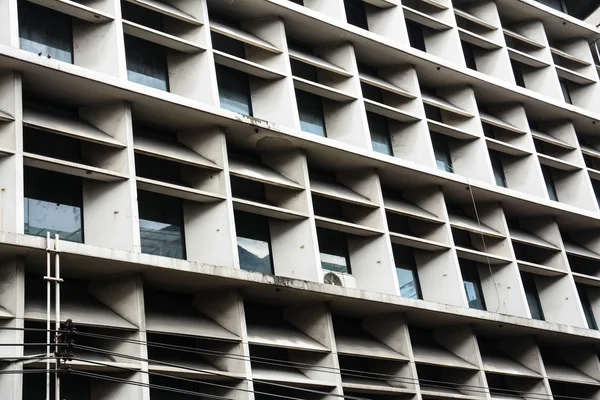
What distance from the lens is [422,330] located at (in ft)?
71.0

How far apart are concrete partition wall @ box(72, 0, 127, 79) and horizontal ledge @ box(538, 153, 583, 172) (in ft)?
43.3

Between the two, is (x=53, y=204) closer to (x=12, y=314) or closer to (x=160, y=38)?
(x=12, y=314)

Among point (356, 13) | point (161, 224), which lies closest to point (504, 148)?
point (356, 13)

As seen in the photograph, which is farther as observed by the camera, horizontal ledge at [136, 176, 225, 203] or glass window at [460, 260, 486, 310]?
glass window at [460, 260, 486, 310]

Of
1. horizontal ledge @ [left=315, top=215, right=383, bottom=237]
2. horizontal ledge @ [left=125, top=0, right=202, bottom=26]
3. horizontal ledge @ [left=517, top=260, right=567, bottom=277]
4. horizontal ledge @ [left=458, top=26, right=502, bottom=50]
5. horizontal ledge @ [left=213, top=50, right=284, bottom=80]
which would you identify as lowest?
horizontal ledge @ [left=315, top=215, right=383, bottom=237]

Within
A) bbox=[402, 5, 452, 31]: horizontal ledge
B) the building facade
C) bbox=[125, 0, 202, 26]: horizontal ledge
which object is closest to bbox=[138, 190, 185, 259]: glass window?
the building facade

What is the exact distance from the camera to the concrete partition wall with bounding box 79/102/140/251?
1608cm

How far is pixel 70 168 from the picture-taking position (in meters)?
15.9

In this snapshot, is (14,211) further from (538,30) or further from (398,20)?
(538,30)

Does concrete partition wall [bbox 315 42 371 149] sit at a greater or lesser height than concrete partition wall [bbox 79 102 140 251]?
greater

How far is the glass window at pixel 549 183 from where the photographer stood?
26.9 meters

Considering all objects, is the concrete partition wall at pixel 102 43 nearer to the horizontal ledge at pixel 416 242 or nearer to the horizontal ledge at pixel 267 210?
the horizontal ledge at pixel 267 210

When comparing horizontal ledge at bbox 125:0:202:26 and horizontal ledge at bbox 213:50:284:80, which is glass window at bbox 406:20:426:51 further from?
horizontal ledge at bbox 125:0:202:26

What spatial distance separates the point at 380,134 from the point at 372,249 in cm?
381
